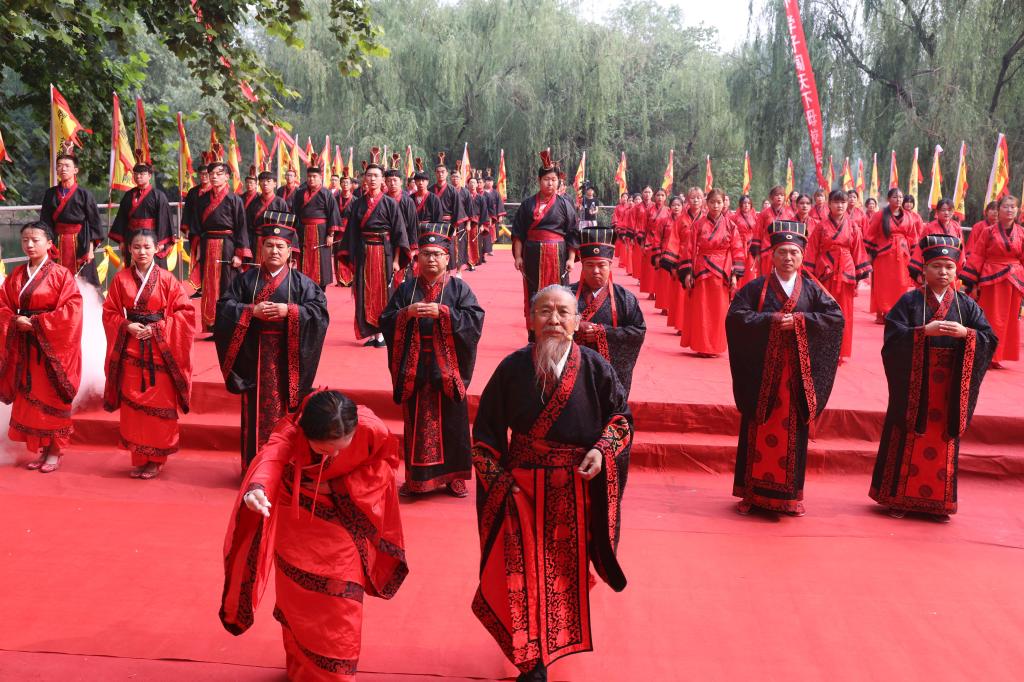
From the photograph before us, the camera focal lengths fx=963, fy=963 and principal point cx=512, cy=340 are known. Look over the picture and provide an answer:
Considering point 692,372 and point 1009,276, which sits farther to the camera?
point 1009,276

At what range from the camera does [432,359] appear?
585 cm

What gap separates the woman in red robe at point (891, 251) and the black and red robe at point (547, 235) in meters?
4.84

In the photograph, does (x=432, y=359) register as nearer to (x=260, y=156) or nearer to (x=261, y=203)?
(x=261, y=203)

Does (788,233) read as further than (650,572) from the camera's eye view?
Yes

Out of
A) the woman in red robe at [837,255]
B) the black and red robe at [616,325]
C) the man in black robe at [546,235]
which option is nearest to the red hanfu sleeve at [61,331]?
the black and red robe at [616,325]

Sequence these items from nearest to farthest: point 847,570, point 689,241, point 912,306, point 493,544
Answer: point 493,544, point 847,570, point 912,306, point 689,241

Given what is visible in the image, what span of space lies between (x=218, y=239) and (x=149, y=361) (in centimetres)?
391

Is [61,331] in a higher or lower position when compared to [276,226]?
lower

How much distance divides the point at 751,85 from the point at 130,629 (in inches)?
804

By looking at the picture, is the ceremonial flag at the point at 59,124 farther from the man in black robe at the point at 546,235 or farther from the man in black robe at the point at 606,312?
the man in black robe at the point at 606,312

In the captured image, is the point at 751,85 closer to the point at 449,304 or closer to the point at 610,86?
the point at 610,86

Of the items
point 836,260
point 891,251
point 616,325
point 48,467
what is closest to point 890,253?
point 891,251

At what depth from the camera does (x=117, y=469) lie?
6.48 m

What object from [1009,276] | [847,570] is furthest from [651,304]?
[847,570]
